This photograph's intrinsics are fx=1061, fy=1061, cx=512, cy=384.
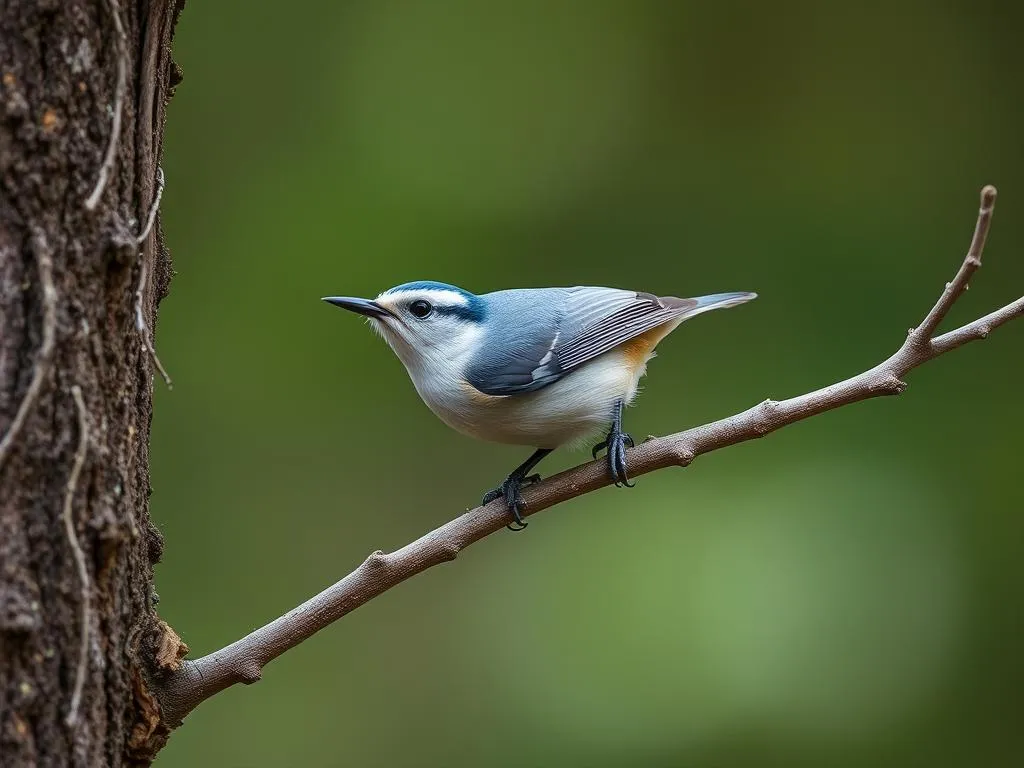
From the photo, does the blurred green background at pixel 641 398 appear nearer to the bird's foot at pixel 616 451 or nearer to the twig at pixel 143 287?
the bird's foot at pixel 616 451

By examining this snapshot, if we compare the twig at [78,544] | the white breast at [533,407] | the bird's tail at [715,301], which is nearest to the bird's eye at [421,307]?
the white breast at [533,407]

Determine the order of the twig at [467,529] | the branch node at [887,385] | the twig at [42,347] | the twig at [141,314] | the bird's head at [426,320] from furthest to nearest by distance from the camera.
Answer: the bird's head at [426,320], the branch node at [887,385], the twig at [467,529], the twig at [141,314], the twig at [42,347]

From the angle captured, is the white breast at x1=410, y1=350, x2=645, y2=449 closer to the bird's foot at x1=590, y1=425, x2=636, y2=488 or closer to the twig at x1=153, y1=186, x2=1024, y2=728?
the bird's foot at x1=590, y1=425, x2=636, y2=488

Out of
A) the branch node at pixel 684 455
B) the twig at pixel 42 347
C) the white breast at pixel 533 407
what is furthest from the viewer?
the white breast at pixel 533 407

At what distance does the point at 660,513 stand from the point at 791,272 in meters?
1.23

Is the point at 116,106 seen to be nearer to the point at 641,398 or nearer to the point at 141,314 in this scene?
the point at 141,314

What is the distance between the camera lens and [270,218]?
14.6 feet

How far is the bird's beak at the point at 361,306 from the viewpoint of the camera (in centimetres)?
262

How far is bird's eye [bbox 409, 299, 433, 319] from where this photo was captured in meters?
2.79

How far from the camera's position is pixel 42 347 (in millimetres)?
1426

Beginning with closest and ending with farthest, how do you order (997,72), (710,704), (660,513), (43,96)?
(43,96) → (710,704) → (660,513) → (997,72)

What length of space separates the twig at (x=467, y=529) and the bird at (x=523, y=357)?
14.7 inches

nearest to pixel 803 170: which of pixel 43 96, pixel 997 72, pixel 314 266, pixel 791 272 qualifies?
pixel 791 272

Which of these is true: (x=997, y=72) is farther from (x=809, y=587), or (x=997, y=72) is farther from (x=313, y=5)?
(x=313, y=5)
